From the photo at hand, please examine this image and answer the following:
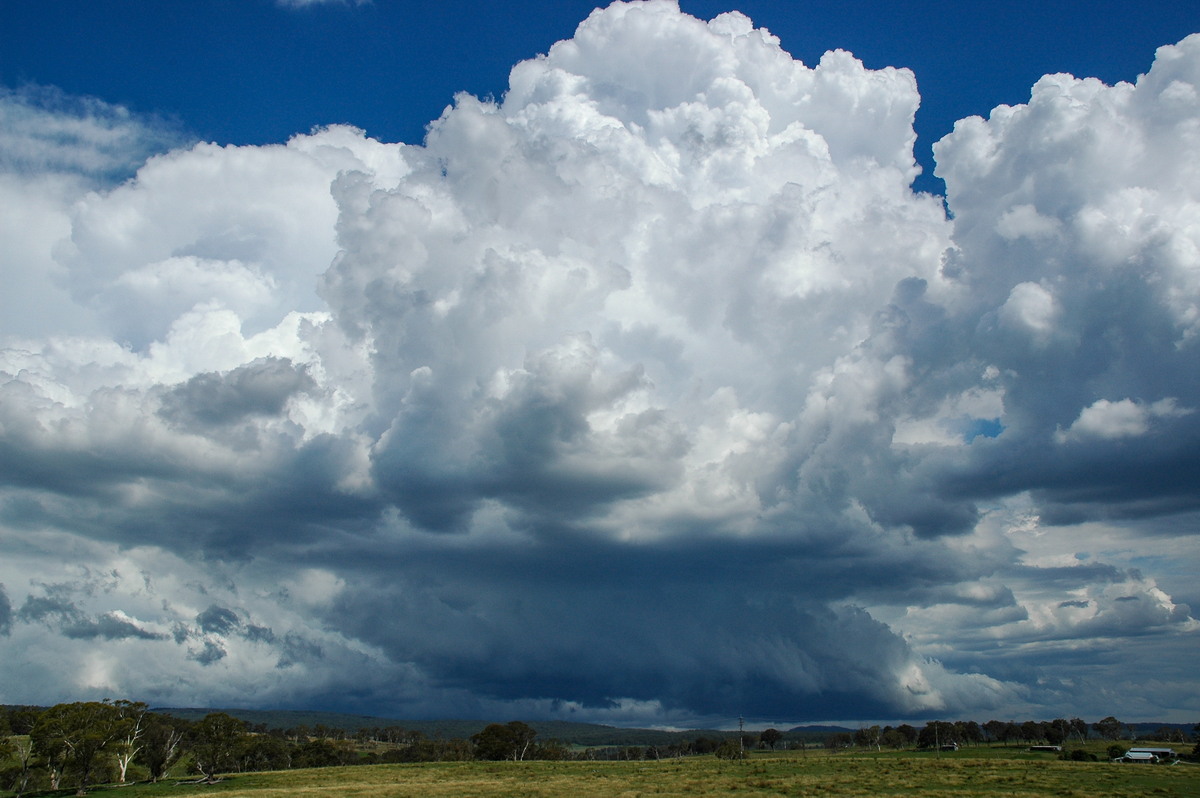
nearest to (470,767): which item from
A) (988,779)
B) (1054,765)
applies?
(988,779)

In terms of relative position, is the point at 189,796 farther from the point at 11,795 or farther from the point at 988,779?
the point at 988,779

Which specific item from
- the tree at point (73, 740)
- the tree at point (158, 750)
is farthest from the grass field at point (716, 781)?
the tree at point (158, 750)

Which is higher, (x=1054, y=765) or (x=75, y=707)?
(x=75, y=707)

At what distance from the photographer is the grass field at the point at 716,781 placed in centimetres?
9638

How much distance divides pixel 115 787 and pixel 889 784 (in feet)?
391

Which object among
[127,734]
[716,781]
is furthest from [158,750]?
[716,781]

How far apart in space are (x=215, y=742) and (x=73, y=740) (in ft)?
73.1

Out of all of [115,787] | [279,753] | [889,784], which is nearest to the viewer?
[889,784]

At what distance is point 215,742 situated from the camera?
14338 centimetres

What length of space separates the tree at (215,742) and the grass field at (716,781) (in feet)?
18.2

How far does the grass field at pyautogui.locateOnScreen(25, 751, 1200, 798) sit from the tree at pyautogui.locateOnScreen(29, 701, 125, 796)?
16.1 ft

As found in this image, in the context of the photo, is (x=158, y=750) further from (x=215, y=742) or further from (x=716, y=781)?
(x=716, y=781)

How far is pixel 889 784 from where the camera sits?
104 m

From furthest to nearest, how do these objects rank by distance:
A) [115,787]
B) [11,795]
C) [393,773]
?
[393,773] < [115,787] < [11,795]
